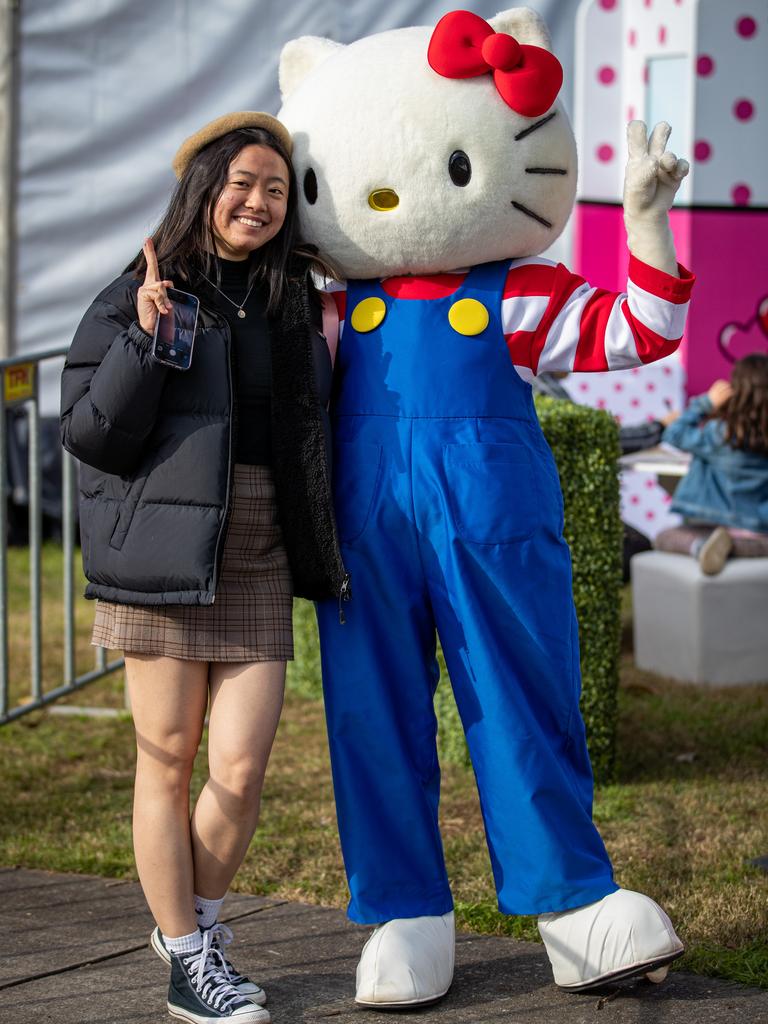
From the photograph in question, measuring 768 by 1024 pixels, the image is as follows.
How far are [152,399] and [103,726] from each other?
3.27m

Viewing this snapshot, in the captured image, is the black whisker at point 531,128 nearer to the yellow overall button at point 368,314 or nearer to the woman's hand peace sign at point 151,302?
the yellow overall button at point 368,314

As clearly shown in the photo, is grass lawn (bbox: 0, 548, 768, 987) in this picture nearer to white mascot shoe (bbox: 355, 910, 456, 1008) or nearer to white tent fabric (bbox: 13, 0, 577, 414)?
white mascot shoe (bbox: 355, 910, 456, 1008)

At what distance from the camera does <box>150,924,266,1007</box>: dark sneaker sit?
9.79ft

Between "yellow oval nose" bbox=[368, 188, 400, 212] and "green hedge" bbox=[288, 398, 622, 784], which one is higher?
"yellow oval nose" bbox=[368, 188, 400, 212]

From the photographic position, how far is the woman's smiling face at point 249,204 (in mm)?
2963

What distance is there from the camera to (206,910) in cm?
301

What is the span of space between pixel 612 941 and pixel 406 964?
431 millimetres

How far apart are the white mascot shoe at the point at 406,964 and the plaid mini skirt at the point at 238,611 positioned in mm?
658

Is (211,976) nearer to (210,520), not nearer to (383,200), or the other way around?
(210,520)

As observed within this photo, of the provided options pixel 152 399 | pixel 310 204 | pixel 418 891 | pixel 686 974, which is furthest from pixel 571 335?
pixel 686 974

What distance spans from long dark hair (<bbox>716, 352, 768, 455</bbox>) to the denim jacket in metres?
0.06

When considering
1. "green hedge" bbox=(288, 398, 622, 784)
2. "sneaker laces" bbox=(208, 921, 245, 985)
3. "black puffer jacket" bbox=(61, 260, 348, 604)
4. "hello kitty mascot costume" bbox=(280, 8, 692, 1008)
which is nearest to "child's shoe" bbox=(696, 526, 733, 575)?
"green hedge" bbox=(288, 398, 622, 784)

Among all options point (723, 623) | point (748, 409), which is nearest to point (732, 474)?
point (748, 409)

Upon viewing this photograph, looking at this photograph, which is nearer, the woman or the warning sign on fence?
the woman
